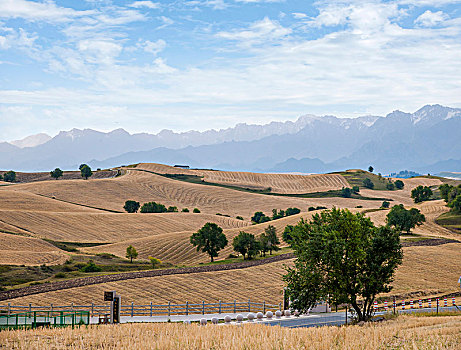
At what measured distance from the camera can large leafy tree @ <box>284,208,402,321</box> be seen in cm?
3303

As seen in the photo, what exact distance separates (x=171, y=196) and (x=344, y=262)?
135m

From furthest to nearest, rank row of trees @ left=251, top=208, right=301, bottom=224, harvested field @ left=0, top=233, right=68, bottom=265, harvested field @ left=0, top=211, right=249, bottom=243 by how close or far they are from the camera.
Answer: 1. row of trees @ left=251, top=208, right=301, bottom=224
2. harvested field @ left=0, top=211, right=249, bottom=243
3. harvested field @ left=0, top=233, right=68, bottom=265

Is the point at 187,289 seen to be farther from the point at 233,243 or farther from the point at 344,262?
the point at 233,243

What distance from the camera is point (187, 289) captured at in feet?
180

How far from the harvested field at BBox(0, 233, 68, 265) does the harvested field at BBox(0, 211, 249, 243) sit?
433 inches

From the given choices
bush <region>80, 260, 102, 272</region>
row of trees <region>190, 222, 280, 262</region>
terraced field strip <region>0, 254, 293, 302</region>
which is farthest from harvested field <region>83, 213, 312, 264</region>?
bush <region>80, 260, 102, 272</region>

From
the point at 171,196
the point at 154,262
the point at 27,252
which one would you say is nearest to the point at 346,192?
the point at 171,196

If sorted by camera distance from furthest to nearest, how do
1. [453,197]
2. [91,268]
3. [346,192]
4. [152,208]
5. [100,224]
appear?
[346,192] < [152,208] < [453,197] < [100,224] < [91,268]

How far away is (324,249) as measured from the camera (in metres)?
33.5

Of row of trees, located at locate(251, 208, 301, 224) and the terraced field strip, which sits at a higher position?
row of trees, located at locate(251, 208, 301, 224)

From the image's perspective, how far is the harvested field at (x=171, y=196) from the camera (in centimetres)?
15250

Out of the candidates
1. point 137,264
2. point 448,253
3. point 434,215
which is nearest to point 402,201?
point 434,215

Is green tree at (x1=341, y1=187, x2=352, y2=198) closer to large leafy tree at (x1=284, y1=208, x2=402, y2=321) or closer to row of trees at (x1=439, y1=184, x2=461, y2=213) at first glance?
row of trees at (x1=439, y1=184, x2=461, y2=213)

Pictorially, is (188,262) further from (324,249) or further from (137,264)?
(324,249)
